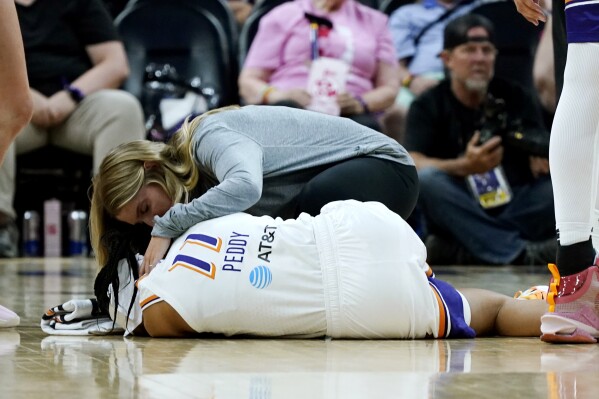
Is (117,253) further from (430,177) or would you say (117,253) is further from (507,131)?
(507,131)

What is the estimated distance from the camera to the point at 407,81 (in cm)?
676

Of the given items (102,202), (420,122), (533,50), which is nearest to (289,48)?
(420,122)

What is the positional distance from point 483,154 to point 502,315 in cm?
324

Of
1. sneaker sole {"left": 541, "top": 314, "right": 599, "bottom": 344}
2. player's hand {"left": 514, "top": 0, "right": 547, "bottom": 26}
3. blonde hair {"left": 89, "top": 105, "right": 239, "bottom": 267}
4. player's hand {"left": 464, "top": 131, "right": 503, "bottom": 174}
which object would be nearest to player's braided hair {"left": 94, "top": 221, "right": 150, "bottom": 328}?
blonde hair {"left": 89, "top": 105, "right": 239, "bottom": 267}

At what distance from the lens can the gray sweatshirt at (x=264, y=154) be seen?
9.15 ft

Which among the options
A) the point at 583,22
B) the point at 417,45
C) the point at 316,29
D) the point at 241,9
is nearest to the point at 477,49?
the point at 417,45

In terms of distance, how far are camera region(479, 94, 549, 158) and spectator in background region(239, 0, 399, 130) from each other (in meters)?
0.56

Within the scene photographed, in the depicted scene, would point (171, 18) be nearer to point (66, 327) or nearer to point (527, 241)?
point (527, 241)

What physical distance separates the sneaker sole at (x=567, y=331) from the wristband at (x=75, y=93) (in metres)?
4.03

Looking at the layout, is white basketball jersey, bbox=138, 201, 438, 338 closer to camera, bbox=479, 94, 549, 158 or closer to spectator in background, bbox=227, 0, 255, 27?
camera, bbox=479, 94, 549, 158

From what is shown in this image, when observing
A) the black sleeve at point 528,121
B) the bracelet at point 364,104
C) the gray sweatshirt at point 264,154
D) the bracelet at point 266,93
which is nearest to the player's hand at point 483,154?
the black sleeve at point 528,121

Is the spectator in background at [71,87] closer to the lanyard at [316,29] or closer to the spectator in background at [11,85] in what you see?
the lanyard at [316,29]

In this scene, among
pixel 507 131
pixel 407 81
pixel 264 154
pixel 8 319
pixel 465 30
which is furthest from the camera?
pixel 407 81

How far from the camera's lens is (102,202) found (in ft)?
9.75
